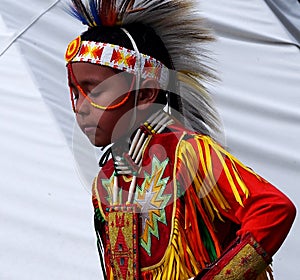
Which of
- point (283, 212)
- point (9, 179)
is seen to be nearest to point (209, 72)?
point (283, 212)

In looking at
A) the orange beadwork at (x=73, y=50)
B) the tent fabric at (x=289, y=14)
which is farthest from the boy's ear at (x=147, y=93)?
the tent fabric at (x=289, y=14)

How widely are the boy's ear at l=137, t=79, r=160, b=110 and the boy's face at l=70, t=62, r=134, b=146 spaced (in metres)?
0.02

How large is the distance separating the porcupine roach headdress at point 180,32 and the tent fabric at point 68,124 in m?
0.29

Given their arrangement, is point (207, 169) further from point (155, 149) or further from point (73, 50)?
point (73, 50)

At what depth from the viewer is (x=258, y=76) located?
106 inches

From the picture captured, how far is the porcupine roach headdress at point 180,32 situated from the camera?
1.30m

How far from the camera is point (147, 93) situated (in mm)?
1287

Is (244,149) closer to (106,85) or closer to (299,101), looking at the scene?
(299,101)

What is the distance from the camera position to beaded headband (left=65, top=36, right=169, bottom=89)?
4.13ft

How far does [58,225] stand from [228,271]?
965mm

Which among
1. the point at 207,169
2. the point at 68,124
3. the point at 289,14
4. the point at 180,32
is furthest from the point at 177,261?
the point at 289,14

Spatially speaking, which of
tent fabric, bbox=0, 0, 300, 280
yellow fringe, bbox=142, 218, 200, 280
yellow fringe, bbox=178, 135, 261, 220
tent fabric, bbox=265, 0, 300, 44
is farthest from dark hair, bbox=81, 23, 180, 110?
tent fabric, bbox=265, 0, 300, 44

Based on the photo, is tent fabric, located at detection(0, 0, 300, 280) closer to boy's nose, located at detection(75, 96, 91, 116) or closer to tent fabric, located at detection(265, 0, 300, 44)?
tent fabric, located at detection(265, 0, 300, 44)

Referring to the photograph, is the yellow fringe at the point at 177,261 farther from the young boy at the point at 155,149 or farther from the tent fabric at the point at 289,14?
the tent fabric at the point at 289,14
